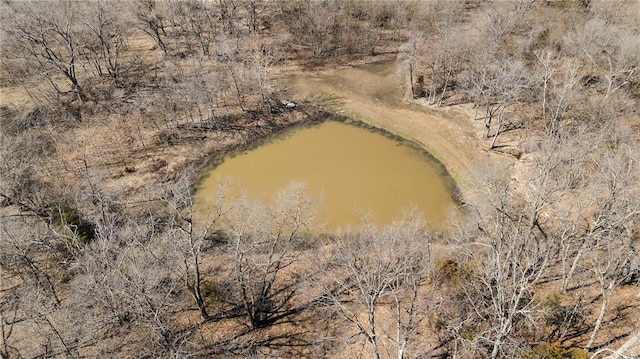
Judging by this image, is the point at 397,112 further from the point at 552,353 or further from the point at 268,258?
the point at 552,353

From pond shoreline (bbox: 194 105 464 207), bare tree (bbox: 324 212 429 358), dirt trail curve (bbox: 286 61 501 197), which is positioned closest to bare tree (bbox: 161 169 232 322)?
pond shoreline (bbox: 194 105 464 207)

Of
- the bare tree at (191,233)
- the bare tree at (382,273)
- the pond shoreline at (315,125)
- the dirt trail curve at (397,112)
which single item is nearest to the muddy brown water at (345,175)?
the pond shoreline at (315,125)

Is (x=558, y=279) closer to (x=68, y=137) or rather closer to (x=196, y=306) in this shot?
(x=196, y=306)

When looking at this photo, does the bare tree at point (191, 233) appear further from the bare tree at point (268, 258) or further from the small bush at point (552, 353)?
the small bush at point (552, 353)

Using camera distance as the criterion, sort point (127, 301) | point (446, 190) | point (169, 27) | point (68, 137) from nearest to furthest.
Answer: point (127, 301)
point (446, 190)
point (68, 137)
point (169, 27)

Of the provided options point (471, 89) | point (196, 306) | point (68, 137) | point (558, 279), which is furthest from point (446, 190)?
point (68, 137)

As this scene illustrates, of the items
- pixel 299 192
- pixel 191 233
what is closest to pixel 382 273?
pixel 299 192
